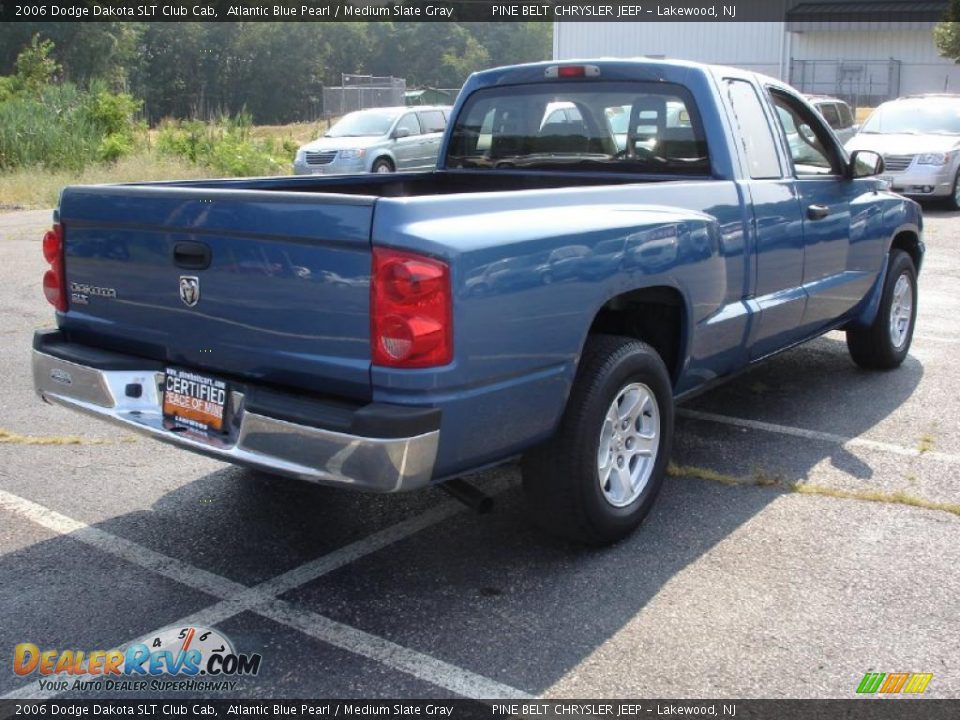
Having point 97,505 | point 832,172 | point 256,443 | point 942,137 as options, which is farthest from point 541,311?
point 942,137

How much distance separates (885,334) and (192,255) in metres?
4.67

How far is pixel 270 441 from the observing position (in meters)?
3.59

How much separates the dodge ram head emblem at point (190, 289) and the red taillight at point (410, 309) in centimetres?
79

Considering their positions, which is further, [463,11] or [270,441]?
[463,11]

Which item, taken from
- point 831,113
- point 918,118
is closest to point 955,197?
point 918,118

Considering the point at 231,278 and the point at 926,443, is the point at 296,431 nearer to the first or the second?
the point at 231,278

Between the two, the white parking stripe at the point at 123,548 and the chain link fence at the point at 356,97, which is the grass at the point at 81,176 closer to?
the chain link fence at the point at 356,97

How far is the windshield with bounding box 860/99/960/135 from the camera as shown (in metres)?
16.8

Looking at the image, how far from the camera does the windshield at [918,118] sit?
1678cm

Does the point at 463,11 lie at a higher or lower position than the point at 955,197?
higher

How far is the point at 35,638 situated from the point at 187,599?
1.71 ft

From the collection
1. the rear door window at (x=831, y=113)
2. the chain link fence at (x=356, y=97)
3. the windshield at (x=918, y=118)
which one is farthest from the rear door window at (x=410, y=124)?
the chain link fence at (x=356, y=97)

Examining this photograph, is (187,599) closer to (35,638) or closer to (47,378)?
Answer: (35,638)

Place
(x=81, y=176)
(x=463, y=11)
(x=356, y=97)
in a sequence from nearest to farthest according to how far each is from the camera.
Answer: (x=81, y=176) → (x=356, y=97) → (x=463, y=11)
